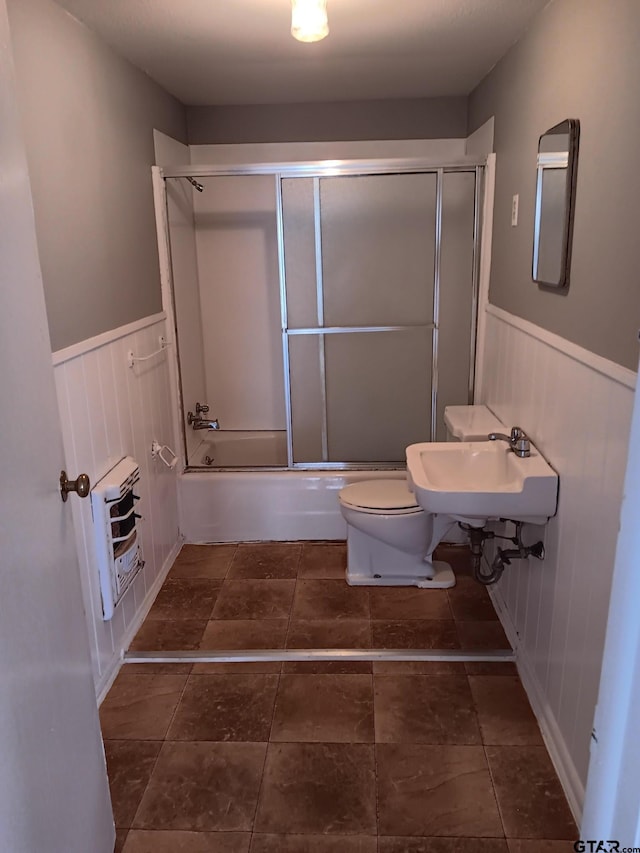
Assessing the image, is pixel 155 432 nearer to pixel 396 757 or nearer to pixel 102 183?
pixel 102 183

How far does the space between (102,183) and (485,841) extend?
7.94ft

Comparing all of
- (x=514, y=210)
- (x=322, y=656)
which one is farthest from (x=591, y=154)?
(x=322, y=656)

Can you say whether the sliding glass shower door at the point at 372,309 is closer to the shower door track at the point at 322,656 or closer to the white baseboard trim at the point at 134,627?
the white baseboard trim at the point at 134,627

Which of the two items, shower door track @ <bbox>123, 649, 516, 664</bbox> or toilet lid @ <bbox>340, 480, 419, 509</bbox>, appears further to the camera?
toilet lid @ <bbox>340, 480, 419, 509</bbox>

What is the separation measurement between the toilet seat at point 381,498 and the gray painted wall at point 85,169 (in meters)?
1.23

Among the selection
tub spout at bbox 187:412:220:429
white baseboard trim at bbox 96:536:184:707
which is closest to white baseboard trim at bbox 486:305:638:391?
tub spout at bbox 187:412:220:429

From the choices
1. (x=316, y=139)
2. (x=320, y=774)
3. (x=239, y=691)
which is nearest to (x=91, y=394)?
(x=239, y=691)

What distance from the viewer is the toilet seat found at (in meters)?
2.79

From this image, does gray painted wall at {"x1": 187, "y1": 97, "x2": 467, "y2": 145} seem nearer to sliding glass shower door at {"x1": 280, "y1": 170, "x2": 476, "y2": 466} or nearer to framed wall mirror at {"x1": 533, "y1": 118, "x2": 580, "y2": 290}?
sliding glass shower door at {"x1": 280, "y1": 170, "x2": 476, "y2": 466}

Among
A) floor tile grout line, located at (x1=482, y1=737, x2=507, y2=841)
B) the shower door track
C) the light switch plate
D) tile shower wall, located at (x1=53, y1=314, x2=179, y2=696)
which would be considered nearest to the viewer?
floor tile grout line, located at (x1=482, y1=737, x2=507, y2=841)

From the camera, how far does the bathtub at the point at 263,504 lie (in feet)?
11.0

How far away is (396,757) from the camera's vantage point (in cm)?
195

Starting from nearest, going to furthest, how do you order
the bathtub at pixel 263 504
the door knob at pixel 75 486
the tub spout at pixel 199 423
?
the door knob at pixel 75 486
the bathtub at pixel 263 504
the tub spout at pixel 199 423

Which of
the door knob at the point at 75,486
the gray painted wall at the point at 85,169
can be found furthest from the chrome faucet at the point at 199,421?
the door knob at the point at 75,486
